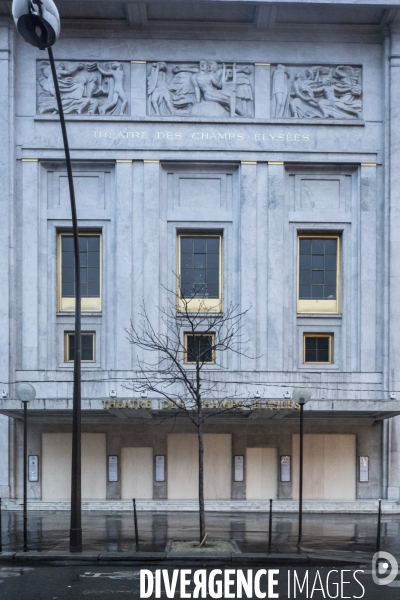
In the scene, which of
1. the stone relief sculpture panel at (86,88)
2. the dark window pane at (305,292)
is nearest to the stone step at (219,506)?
the dark window pane at (305,292)

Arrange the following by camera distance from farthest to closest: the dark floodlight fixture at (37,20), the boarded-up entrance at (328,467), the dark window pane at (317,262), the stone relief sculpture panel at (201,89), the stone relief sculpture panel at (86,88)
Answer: the dark window pane at (317,262) < the stone relief sculpture panel at (201,89) < the stone relief sculpture panel at (86,88) < the boarded-up entrance at (328,467) < the dark floodlight fixture at (37,20)

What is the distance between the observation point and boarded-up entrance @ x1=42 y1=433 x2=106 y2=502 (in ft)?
75.0

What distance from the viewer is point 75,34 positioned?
78.4 feet

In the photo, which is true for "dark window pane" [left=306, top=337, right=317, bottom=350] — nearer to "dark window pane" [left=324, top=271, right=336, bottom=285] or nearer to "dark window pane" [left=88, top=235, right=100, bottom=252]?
"dark window pane" [left=324, top=271, right=336, bottom=285]

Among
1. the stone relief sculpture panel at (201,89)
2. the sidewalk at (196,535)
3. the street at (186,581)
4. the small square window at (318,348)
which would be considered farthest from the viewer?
the small square window at (318,348)

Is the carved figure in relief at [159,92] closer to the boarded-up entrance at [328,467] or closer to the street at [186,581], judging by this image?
the boarded-up entrance at [328,467]

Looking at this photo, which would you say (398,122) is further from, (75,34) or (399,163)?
(75,34)

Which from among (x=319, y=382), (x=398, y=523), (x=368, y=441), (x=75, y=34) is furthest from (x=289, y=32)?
(x=398, y=523)

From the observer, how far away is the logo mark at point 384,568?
12188 millimetres

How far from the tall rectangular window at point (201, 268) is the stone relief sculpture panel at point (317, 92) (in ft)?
17.5

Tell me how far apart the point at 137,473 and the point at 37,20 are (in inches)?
610

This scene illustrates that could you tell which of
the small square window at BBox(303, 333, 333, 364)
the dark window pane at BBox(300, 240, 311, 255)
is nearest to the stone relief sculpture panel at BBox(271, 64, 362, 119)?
the dark window pane at BBox(300, 240, 311, 255)

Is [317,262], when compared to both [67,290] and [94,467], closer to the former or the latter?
[67,290]

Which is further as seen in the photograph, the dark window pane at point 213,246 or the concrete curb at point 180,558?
the dark window pane at point 213,246
